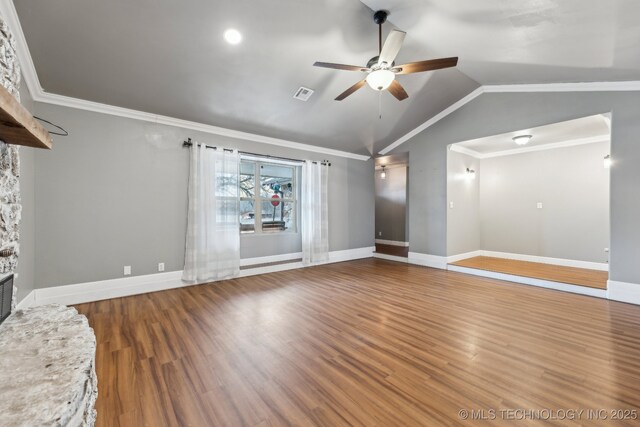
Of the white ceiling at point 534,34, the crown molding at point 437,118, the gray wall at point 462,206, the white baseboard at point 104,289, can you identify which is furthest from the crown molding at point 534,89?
the white baseboard at point 104,289

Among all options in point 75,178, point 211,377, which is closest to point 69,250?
point 75,178

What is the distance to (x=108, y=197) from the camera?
11.2 ft

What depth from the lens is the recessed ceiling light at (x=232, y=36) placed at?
2.71 metres

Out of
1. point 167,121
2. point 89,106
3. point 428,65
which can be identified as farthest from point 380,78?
point 89,106

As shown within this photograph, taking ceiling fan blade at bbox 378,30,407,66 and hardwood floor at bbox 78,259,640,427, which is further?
ceiling fan blade at bbox 378,30,407,66

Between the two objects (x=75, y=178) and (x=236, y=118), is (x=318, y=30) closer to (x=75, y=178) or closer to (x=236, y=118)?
(x=236, y=118)

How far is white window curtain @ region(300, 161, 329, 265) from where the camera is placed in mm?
5371

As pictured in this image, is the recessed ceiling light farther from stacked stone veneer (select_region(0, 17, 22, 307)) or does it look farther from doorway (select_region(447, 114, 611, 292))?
doorway (select_region(447, 114, 611, 292))

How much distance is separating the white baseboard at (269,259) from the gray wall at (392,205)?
386 cm

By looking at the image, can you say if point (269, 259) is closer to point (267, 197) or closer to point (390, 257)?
point (267, 197)

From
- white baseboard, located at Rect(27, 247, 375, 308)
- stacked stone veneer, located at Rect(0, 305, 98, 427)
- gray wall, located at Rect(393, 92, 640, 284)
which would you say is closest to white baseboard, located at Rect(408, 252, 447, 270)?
gray wall, located at Rect(393, 92, 640, 284)

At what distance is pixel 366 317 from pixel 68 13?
162 inches

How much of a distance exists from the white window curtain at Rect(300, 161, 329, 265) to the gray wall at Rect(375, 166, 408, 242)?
127 inches

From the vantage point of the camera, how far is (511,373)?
1.89 m
